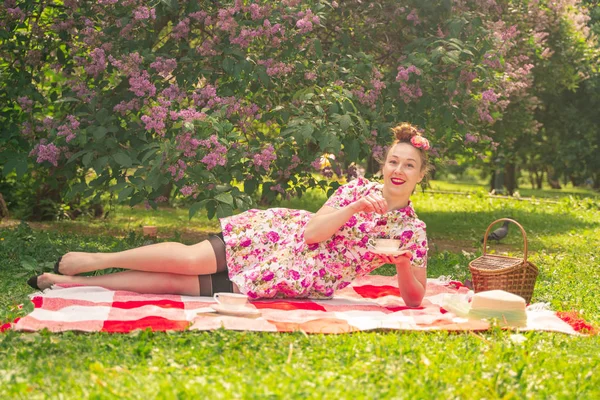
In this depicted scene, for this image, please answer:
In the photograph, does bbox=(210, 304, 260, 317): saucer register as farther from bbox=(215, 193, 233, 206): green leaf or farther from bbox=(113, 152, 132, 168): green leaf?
bbox=(113, 152, 132, 168): green leaf

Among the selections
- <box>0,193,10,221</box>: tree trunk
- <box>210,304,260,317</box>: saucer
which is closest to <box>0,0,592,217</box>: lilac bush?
<box>210,304,260,317</box>: saucer

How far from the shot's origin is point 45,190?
9.30 meters

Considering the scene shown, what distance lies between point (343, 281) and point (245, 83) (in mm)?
2364

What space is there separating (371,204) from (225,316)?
100 cm

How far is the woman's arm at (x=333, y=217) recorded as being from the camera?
425 cm

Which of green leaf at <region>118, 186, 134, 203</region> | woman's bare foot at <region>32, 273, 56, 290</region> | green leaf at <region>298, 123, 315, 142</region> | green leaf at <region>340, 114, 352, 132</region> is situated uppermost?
green leaf at <region>340, 114, 352, 132</region>

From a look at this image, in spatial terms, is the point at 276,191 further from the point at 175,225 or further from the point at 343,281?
the point at 175,225

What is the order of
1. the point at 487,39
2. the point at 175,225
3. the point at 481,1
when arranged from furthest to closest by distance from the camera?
the point at 175,225
the point at 481,1
the point at 487,39

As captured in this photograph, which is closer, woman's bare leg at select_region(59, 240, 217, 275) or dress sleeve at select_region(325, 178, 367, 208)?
woman's bare leg at select_region(59, 240, 217, 275)

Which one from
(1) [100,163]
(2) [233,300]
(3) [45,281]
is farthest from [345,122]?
(3) [45,281]

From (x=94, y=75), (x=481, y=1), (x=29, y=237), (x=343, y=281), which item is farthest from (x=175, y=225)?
(x=343, y=281)

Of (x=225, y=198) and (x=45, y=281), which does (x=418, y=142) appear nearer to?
(x=225, y=198)

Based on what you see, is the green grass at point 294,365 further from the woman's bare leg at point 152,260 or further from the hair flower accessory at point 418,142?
the hair flower accessory at point 418,142

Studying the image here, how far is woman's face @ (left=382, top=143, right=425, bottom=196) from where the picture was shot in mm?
4617
